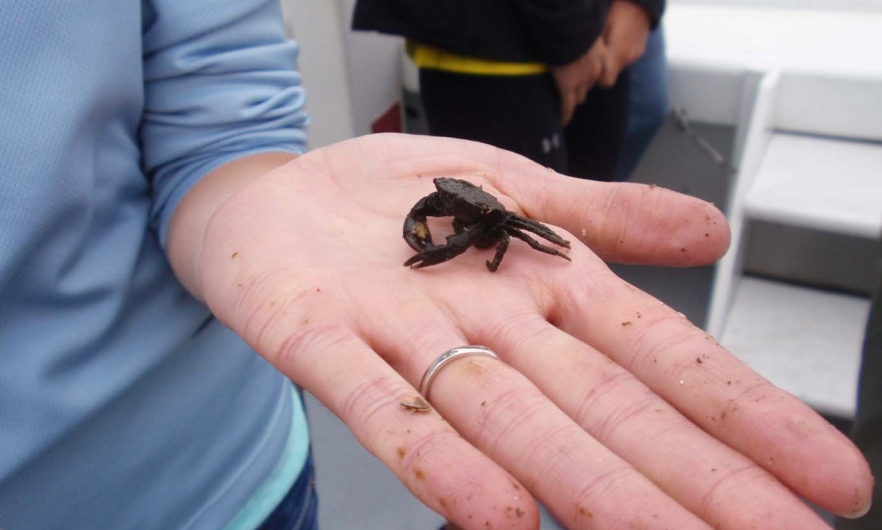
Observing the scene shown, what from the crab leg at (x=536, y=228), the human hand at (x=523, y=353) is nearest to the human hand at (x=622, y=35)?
the human hand at (x=523, y=353)

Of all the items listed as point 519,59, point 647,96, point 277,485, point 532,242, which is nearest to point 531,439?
point 532,242

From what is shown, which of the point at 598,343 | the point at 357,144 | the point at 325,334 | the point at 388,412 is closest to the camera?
the point at 388,412

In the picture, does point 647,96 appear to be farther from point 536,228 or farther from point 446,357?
point 446,357

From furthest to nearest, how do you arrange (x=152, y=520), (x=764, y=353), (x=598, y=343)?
1. (x=764, y=353)
2. (x=152, y=520)
3. (x=598, y=343)

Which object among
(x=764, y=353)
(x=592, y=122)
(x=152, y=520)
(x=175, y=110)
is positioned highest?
(x=175, y=110)

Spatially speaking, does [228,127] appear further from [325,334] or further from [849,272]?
[849,272]

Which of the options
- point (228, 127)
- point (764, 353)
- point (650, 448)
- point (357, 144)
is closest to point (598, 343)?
point (650, 448)

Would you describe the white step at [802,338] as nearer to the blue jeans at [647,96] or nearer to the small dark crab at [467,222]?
the blue jeans at [647,96]

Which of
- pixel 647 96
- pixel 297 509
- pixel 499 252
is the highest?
pixel 499 252
